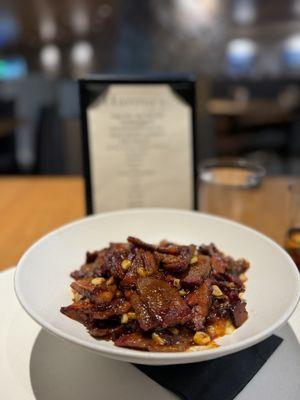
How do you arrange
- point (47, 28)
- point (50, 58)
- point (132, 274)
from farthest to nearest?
point (50, 58) → point (47, 28) → point (132, 274)

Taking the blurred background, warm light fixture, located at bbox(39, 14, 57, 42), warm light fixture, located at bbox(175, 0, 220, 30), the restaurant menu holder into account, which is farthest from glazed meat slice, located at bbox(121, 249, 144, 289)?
warm light fixture, located at bbox(39, 14, 57, 42)

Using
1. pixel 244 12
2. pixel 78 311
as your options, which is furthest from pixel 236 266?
pixel 244 12

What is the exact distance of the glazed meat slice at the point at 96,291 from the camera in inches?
27.1

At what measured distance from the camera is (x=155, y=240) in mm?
992

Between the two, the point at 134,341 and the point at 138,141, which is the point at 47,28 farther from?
the point at 134,341

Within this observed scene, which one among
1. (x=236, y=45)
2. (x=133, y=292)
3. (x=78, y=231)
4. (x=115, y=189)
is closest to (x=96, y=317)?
(x=133, y=292)

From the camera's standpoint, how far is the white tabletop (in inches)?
23.6

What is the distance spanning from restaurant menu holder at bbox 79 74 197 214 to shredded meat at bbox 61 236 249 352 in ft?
1.04

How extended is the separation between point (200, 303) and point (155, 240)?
0.33 m

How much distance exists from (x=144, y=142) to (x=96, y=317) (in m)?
0.56

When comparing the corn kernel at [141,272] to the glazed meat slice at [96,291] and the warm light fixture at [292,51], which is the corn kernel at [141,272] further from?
the warm light fixture at [292,51]

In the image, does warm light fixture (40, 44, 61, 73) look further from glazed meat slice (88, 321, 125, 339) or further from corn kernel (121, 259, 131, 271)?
glazed meat slice (88, 321, 125, 339)

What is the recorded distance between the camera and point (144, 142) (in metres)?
1.10

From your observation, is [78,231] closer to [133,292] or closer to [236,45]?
[133,292]
